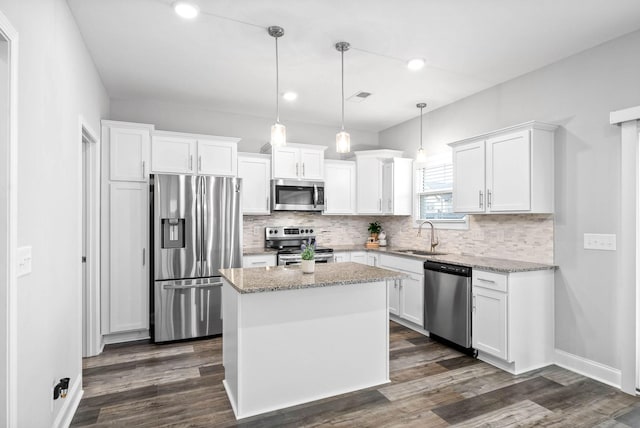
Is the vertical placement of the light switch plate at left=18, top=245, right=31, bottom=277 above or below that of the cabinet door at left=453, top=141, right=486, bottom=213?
below

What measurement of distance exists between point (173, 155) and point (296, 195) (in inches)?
64.7

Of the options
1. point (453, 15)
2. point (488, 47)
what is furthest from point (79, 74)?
point (488, 47)

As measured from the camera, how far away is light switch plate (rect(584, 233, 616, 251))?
2.83m

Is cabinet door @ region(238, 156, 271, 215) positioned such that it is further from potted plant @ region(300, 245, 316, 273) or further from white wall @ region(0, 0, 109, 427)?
potted plant @ region(300, 245, 316, 273)

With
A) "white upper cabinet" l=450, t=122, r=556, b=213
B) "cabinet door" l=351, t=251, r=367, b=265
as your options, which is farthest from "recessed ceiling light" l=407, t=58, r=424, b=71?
"cabinet door" l=351, t=251, r=367, b=265

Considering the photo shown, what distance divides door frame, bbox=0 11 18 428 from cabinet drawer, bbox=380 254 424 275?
3.47 m

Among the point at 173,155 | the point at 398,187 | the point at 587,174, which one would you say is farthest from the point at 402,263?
the point at 173,155

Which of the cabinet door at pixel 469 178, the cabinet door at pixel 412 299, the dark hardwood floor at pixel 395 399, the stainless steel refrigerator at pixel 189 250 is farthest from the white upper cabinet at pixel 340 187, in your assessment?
the dark hardwood floor at pixel 395 399

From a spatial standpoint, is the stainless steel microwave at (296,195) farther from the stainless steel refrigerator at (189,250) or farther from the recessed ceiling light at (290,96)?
the recessed ceiling light at (290,96)

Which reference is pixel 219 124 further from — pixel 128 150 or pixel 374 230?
pixel 374 230

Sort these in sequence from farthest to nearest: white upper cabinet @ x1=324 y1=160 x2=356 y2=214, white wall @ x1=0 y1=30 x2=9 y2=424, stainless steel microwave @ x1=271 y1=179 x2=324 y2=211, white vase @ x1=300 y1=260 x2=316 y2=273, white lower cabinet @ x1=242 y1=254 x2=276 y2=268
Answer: white upper cabinet @ x1=324 y1=160 x2=356 y2=214 < stainless steel microwave @ x1=271 y1=179 x2=324 y2=211 < white lower cabinet @ x1=242 y1=254 x2=276 y2=268 < white vase @ x1=300 y1=260 x2=316 y2=273 < white wall @ x1=0 y1=30 x2=9 y2=424

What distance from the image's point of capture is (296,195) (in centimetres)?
490

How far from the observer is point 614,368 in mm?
2814

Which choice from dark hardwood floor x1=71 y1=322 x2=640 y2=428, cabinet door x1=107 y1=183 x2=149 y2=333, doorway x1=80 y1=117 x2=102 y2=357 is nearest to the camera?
dark hardwood floor x1=71 y1=322 x2=640 y2=428
